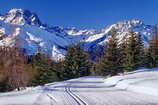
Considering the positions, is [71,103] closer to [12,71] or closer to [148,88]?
[148,88]

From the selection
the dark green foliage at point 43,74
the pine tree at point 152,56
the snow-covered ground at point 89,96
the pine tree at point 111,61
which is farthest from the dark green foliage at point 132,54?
the snow-covered ground at point 89,96

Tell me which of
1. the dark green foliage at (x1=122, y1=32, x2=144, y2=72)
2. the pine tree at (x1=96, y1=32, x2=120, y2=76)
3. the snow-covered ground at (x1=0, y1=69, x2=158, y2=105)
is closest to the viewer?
the snow-covered ground at (x1=0, y1=69, x2=158, y2=105)

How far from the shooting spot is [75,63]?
65.2 metres

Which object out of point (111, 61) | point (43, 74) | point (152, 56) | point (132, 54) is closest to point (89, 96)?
point (132, 54)

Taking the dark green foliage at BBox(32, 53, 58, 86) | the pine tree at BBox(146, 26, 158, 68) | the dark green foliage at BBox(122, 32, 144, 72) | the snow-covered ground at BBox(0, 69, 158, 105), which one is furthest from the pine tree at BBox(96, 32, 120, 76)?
the snow-covered ground at BBox(0, 69, 158, 105)

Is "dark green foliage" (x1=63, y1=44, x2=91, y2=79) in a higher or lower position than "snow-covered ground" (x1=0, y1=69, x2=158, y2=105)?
higher

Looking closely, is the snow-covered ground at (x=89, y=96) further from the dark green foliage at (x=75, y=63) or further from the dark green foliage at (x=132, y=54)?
the dark green foliage at (x=75, y=63)

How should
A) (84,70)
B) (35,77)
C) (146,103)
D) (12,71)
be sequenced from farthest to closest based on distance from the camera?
1. (84,70)
2. (35,77)
3. (12,71)
4. (146,103)

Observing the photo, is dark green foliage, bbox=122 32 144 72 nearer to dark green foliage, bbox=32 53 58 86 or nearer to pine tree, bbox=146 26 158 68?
pine tree, bbox=146 26 158 68

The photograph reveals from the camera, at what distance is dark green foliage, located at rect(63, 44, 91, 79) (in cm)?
6507

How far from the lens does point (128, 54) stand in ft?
194

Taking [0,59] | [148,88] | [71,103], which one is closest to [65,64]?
[0,59]

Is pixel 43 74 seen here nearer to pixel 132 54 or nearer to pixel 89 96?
pixel 132 54

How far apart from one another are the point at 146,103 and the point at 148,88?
7119 millimetres
